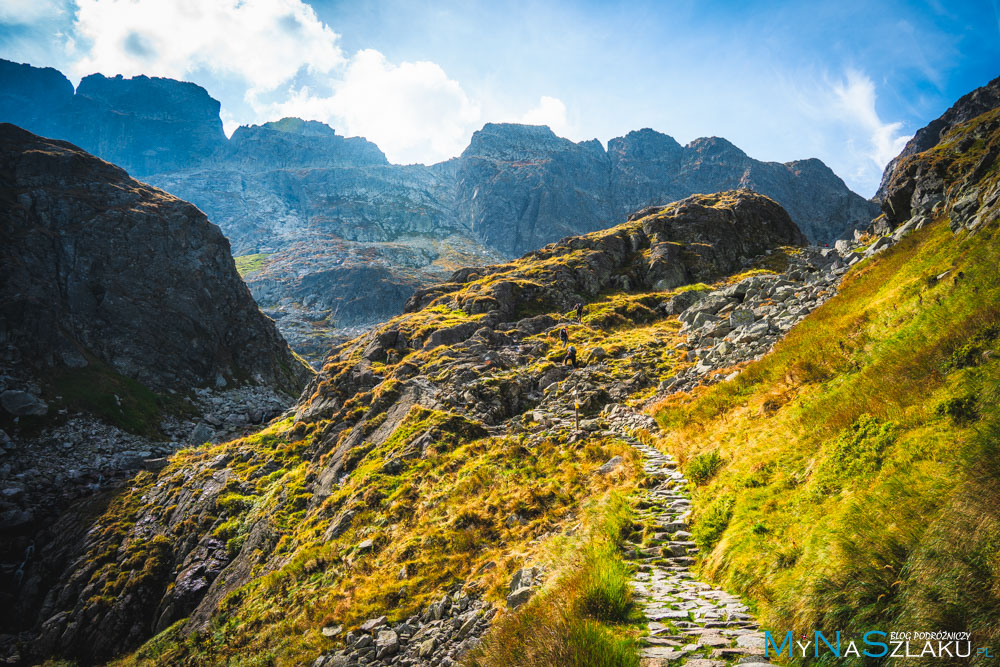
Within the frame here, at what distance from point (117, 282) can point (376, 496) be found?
83.6 m

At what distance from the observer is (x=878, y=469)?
634 cm

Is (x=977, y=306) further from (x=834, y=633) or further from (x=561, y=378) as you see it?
(x=561, y=378)

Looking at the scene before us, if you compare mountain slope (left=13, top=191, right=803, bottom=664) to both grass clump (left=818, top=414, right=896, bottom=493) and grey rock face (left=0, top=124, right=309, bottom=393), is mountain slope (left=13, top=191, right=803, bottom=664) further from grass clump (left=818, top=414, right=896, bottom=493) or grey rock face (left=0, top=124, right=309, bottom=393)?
grey rock face (left=0, top=124, right=309, bottom=393)

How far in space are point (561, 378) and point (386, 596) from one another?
60.1ft

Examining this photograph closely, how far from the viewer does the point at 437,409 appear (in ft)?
76.1

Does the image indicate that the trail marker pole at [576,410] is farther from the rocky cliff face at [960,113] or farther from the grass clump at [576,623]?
the rocky cliff face at [960,113]

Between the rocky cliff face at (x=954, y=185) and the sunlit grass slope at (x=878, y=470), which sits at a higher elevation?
the rocky cliff face at (x=954, y=185)

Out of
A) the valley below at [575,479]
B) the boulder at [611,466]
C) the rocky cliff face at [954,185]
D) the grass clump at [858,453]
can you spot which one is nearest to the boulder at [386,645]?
the valley below at [575,479]

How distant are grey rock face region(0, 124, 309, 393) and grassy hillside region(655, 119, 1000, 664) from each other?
263 feet

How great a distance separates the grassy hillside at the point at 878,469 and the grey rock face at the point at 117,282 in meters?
80.3

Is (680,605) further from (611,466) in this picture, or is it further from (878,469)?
(611,466)

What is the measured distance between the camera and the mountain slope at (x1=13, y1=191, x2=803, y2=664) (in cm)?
1230

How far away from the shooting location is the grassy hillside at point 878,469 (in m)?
4.14

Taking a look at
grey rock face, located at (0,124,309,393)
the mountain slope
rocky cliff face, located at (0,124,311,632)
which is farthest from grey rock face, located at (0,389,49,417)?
the mountain slope
